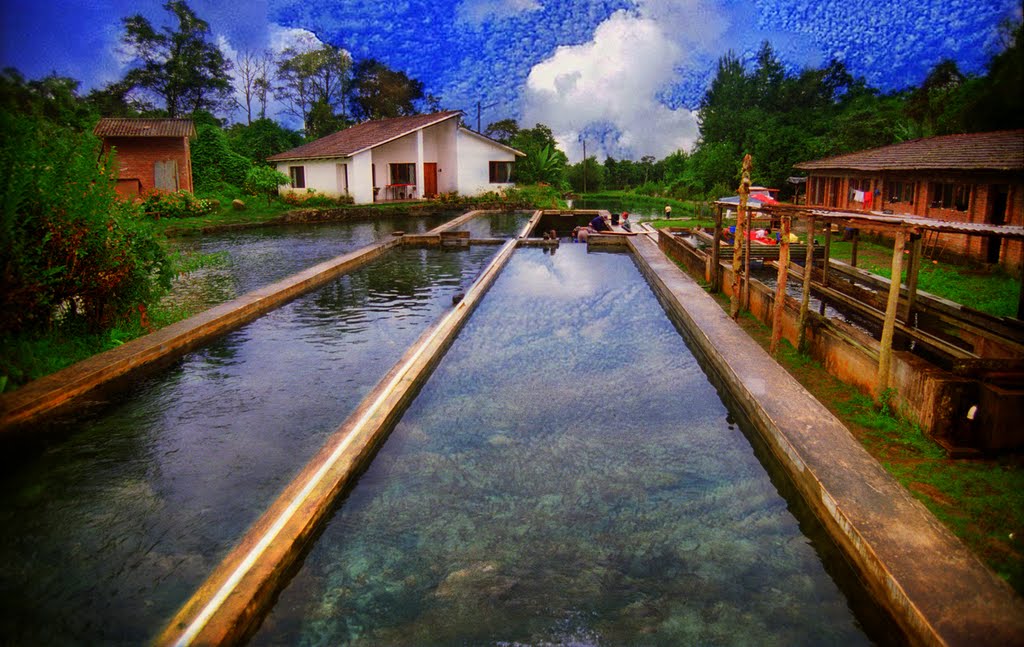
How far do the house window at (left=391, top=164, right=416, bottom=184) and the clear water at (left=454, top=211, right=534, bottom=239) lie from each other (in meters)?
5.54

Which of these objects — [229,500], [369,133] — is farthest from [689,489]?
[369,133]

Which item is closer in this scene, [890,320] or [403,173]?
[890,320]

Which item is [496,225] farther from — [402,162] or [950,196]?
[950,196]

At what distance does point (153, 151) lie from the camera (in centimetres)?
2933

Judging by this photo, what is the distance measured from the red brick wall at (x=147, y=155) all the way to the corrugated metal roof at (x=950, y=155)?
2518 centimetres

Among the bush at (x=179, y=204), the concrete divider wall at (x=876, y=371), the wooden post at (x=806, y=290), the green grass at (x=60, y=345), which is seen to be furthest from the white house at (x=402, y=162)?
the wooden post at (x=806, y=290)

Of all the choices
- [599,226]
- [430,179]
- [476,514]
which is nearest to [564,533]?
[476,514]

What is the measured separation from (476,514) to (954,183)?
15.9 m

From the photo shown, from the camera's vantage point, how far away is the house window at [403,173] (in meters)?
35.5

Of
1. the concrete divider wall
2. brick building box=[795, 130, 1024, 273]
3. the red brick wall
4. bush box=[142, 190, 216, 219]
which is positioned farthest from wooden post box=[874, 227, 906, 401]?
the red brick wall

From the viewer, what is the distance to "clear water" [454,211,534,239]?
23.5 metres

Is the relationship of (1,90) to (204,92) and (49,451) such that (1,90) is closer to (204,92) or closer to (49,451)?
(49,451)

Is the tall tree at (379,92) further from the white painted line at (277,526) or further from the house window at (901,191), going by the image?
the white painted line at (277,526)

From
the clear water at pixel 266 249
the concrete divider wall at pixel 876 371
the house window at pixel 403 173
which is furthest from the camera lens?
the house window at pixel 403 173
